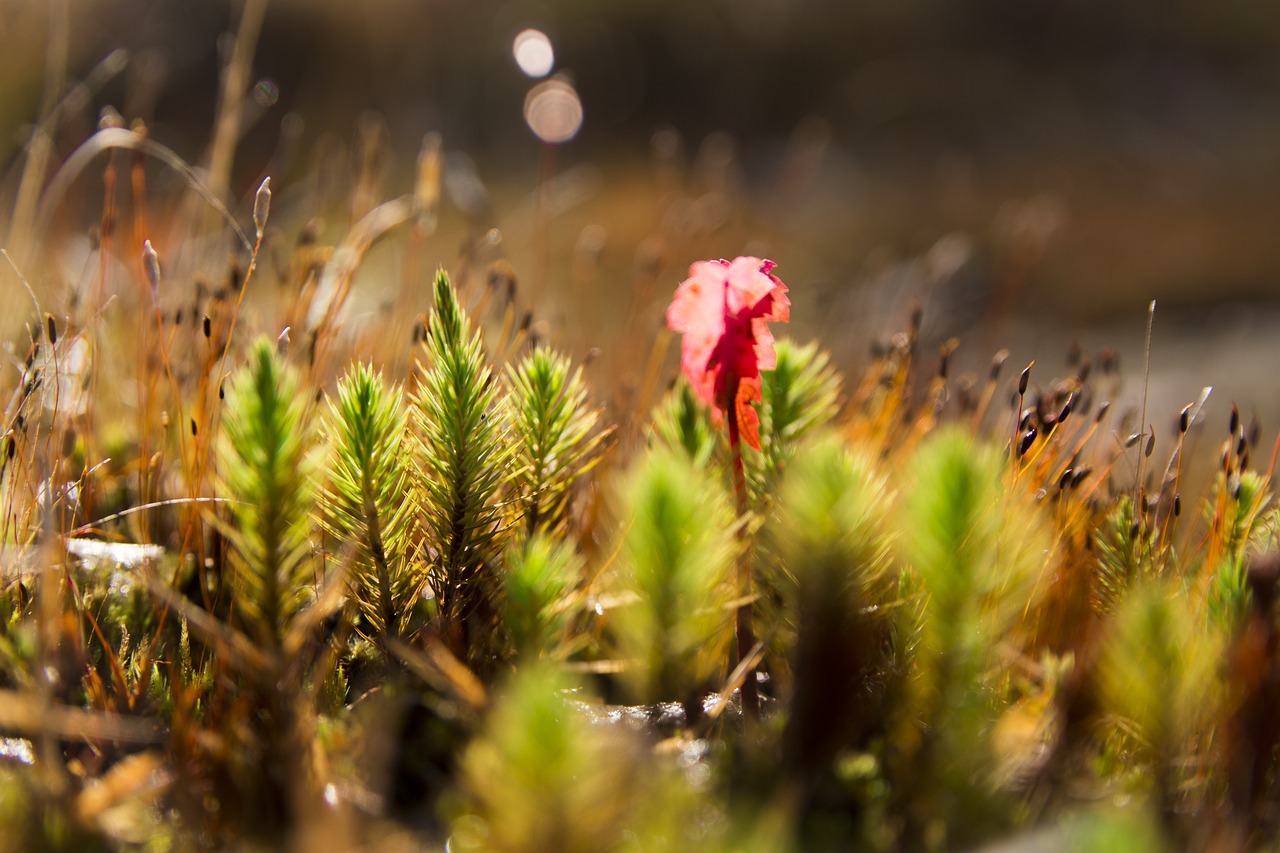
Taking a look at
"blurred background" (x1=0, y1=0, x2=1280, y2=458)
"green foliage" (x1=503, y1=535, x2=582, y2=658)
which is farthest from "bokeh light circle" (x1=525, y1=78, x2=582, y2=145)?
"green foliage" (x1=503, y1=535, x2=582, y2=658)

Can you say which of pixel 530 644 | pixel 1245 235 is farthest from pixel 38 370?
pixel 1245 235

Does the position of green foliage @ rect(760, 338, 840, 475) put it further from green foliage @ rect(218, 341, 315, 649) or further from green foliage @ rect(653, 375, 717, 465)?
green foliage @ rect(218, 341, 315, 649)

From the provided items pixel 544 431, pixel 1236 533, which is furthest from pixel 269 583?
pixel 1236 533

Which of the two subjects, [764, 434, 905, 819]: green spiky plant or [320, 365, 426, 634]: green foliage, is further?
[320, 365, 426, 634]: green foliage

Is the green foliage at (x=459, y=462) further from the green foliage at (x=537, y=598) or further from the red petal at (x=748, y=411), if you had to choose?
the red petal at (x=748, y=411)

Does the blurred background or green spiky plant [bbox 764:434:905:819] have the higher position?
the blurred background

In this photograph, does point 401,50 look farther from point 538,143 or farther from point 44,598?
point 44,598
